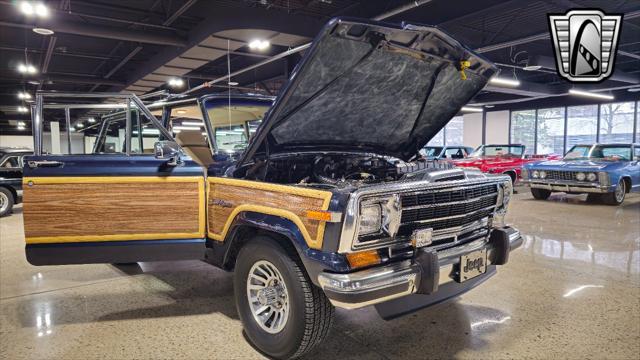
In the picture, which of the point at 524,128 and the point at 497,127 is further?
the point at 497,127

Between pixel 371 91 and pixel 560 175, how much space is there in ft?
26.7

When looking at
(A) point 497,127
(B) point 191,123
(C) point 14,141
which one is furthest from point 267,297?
(C) point 14,141

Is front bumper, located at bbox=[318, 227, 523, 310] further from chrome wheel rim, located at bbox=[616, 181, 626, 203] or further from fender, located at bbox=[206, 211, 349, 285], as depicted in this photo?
chrome wheel rim, located at bbox=[616, 181, 626, 203]

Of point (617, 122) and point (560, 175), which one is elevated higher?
point (617, 122)

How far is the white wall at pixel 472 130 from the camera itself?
24391mm

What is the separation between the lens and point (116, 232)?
302 centimetres

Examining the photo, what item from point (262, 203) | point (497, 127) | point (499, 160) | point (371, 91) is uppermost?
point (497, 127)

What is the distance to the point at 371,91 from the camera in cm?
329

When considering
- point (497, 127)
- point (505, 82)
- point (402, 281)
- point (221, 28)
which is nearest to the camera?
point (402, 281)

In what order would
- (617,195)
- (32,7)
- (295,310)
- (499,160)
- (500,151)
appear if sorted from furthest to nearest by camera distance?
(500,151) < (499,160) < (617,195) < (32,7) < (295,310)

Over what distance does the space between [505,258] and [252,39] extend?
27.3 feet

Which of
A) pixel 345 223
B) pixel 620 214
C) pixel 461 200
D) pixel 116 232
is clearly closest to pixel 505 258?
pixel 461 200

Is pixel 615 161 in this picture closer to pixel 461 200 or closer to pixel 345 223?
pixel 461 200

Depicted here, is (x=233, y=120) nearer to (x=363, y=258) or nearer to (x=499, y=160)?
(x=363, y=258)
